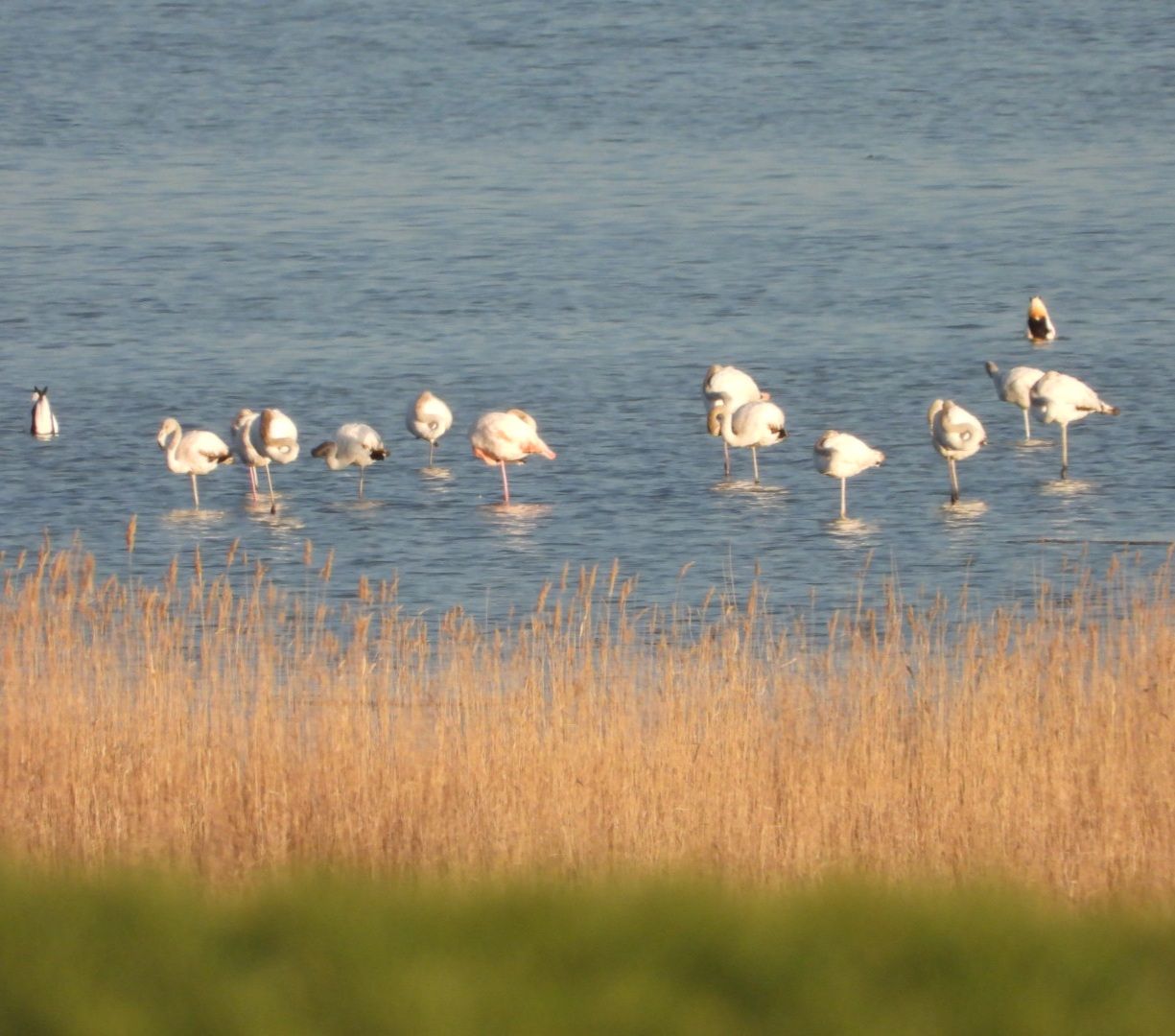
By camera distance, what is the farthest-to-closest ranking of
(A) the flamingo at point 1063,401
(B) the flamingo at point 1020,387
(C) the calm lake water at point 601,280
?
1. (B) the flamingo at point 1020,387
2. (A) the flamingo at point 1063,401
3. (C) the calm lake water at point 601,280

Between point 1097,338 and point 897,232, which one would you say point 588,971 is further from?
point 897,232

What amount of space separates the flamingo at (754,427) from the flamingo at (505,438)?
145cm

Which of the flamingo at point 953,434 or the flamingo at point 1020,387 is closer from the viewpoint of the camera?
the flamingo at point 953,434

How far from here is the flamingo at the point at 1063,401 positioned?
18406mm

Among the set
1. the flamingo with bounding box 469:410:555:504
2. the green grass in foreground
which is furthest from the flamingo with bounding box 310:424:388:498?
the green grass in foreground

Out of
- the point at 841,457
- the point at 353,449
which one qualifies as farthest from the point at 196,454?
the point at 841,457

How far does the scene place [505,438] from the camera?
17.9 m

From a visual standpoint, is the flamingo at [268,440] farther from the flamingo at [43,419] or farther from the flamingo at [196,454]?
the flamingo at [43,419]

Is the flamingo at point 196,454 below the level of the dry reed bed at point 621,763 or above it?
above

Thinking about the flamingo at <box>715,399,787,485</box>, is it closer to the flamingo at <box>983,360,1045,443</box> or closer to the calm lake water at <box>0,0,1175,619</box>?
the calm lake water at <box>0,0,1175,619</box>

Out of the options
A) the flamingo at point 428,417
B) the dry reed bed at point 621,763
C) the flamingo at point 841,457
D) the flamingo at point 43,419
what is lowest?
the dry reed bed at point 621,763

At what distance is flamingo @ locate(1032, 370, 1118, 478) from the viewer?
18406 mm

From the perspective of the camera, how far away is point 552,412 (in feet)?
67.8

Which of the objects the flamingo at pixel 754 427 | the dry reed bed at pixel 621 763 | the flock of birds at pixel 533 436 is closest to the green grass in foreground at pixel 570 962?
the dry reed bed at pixel 621 763
